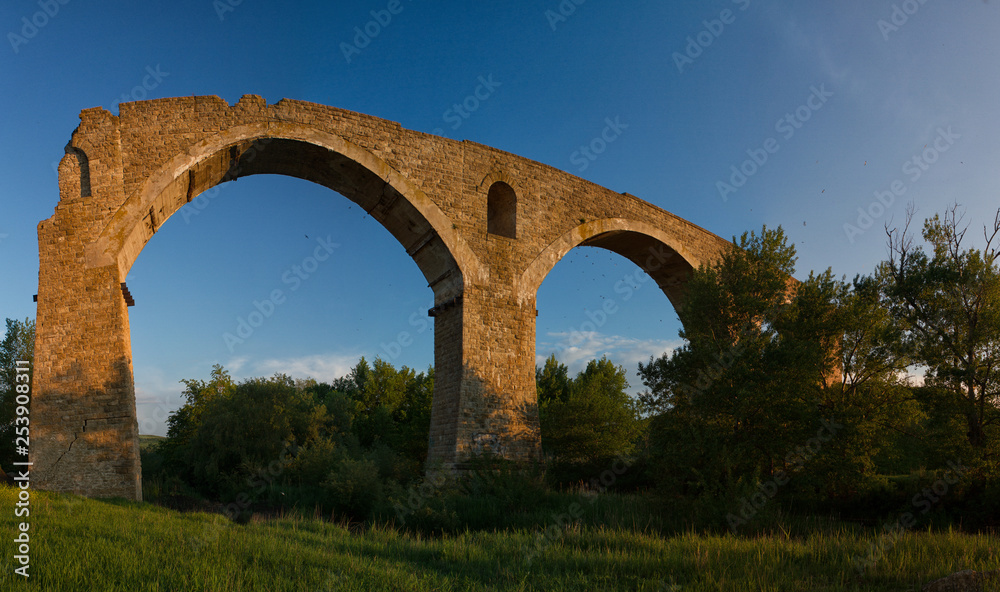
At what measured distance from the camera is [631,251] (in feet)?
55.0

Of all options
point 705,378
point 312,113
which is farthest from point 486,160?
point 705,378

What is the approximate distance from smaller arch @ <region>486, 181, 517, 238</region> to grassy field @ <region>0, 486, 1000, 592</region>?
25.3 ft

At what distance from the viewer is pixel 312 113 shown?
460 inches

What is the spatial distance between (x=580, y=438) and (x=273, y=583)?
1565 cm

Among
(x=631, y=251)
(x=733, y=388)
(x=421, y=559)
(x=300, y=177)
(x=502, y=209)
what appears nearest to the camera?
(x=421, y=559)

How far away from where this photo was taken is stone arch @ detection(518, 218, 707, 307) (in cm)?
1367

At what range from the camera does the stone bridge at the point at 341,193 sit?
9383mm

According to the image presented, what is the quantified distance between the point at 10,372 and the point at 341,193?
16.1 m

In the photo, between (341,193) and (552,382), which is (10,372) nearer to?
(341,193)

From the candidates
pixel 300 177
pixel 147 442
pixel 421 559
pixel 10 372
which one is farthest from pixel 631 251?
pixel 147 442

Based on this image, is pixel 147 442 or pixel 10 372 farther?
pixel 147 442

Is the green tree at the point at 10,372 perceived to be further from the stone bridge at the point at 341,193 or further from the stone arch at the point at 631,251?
the stone arch at the point at 631,251

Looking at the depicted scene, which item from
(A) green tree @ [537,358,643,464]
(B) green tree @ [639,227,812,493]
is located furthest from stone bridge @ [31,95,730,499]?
(A) green tree @ [537,358,643,464]

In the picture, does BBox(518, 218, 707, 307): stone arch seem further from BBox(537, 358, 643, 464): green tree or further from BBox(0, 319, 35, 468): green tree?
BBox(0, 319, 35, 468): green tree
